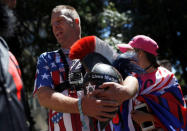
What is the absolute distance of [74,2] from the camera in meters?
5.80

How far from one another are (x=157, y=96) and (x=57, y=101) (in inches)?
63.6

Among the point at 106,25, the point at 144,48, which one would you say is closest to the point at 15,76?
the point at 144,48

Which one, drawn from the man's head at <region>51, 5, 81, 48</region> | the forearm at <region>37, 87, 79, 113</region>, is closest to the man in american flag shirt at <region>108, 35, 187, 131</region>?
the man's head at <region>51, 5, 81, 48</region>

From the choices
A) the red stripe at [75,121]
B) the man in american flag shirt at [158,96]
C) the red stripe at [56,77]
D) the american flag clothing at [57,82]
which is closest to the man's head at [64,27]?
the american flag clothing at [57,82]

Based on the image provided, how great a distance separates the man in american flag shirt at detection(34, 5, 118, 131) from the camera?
152cm

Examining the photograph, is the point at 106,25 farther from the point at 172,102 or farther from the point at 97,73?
the point at 97,73

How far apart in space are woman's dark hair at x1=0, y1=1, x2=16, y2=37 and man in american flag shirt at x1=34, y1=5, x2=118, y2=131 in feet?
1.56

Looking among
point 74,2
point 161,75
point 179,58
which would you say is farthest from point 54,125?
→ point 179,58

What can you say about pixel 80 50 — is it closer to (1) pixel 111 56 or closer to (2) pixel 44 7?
(1) pixel 111 56

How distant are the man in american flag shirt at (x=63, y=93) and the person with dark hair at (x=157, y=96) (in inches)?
34.8

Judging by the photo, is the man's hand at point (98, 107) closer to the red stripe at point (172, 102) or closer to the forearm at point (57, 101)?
the forearm at point (57, 101)

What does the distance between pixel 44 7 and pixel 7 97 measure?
16.6 feet

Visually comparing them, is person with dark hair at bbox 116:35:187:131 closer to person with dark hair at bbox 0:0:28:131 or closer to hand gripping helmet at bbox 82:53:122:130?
hand gripping helmet at bbox 82:53:122:130

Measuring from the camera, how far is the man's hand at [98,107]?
1.49m
